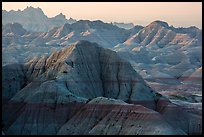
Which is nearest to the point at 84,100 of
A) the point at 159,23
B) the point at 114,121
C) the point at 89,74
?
the point at 114,121

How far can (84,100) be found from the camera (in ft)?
147

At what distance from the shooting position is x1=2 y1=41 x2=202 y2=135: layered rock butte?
40.2 meters

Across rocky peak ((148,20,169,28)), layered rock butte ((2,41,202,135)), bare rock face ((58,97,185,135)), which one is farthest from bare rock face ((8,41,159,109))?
rocky peak ((148,20,169,28))

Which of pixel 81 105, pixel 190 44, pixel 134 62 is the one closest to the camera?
pixel 81 105

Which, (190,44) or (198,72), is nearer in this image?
(198,72)

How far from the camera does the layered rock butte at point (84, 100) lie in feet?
132

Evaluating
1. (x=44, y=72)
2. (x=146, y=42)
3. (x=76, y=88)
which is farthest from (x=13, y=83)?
(x=146, y=42)

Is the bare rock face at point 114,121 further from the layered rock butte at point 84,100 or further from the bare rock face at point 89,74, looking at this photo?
the bare rock face at point 89,74

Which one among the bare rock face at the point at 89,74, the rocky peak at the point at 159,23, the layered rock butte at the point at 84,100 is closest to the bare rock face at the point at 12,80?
the layered rock butte at the point at 84,100

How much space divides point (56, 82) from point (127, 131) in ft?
40.3

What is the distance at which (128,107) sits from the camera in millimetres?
40969

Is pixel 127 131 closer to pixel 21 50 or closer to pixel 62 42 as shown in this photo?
pixel 21 50

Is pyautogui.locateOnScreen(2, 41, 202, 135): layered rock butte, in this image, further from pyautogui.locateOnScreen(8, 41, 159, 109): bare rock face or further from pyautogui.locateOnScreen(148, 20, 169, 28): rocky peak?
pyautogui.locateOnScreen(148, 20, 169, 28): rocky peak

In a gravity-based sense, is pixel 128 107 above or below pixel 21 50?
above
